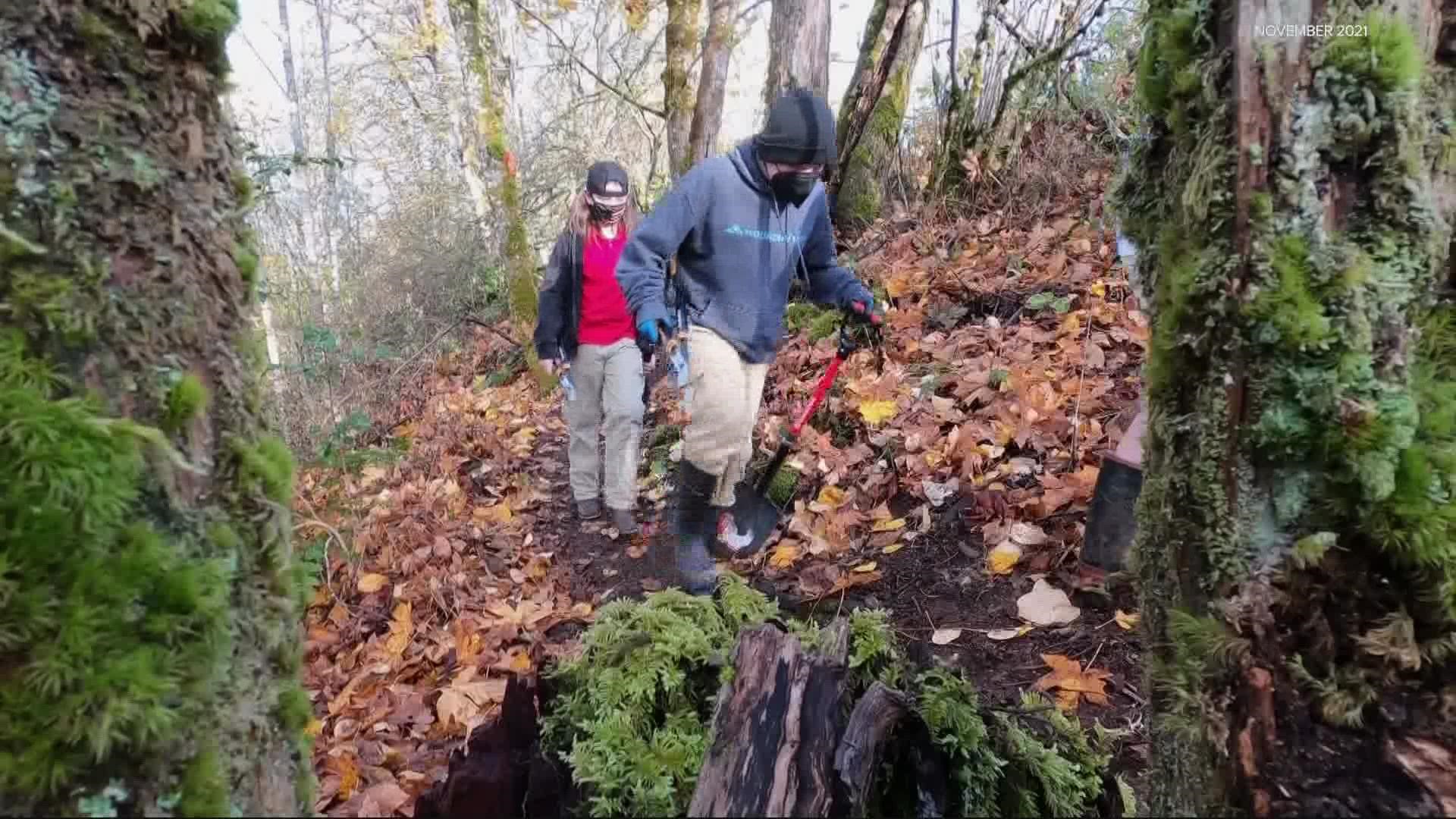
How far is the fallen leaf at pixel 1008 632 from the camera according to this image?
10.5ft

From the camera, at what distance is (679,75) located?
9.48 meters

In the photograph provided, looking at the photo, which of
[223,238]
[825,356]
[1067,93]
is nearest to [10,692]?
[223,238]

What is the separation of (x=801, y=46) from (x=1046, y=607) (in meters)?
5.97

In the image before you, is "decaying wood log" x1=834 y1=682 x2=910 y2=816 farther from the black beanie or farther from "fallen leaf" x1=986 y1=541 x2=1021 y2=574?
the black beanie

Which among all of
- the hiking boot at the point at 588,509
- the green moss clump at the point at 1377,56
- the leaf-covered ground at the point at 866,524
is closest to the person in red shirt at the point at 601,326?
the hiking boot at the point at 588,509

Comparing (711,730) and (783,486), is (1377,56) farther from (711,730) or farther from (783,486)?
(783,486)

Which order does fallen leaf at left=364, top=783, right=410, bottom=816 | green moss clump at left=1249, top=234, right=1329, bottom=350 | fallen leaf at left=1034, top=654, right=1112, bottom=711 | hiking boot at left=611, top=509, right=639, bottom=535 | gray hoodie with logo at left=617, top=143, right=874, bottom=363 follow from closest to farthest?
green moss clump at left=1249, top=234, right=1329, bottom=350, fallen leaf at left=364, top=783, right=410, bottom=816, fallen leaf at left=1034, top=654, right=1112, bottom=711, gray hoodie with logo at left=617, top=143, right=874, bottom=363, hiking boot at left=611, top=509, right=639, bottom=535

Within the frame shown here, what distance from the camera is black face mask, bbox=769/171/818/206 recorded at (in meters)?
3.74

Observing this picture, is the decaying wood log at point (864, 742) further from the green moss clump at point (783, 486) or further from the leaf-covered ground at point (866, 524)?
the green moss clump at point (783, 486)

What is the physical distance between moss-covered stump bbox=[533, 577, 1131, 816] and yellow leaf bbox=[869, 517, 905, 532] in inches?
66.5

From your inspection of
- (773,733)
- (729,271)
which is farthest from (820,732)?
(729,271)

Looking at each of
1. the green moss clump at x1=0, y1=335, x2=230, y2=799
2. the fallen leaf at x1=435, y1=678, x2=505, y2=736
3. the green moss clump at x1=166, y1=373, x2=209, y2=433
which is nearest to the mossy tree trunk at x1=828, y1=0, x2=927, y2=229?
the fallen leaf at x1=435, y1=678, x2=505, y2=736

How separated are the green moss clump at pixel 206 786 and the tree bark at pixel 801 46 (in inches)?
285

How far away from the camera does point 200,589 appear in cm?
114
